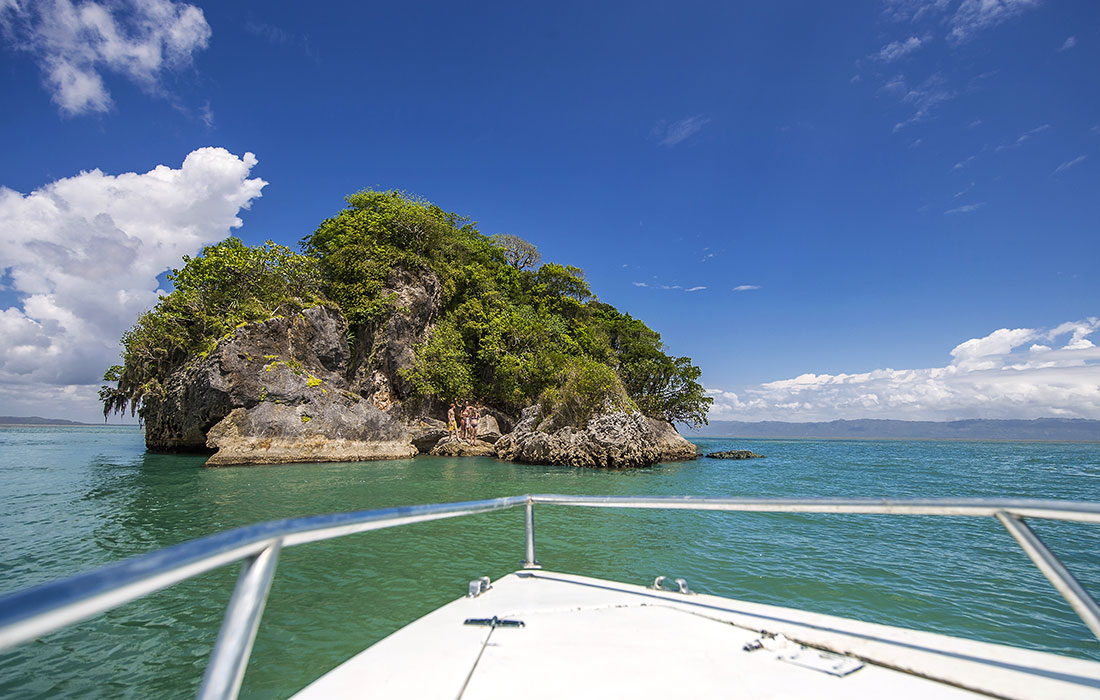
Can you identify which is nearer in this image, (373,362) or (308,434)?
(308,434)

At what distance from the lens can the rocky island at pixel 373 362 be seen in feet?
72.0

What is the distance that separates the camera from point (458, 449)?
27.7 metres

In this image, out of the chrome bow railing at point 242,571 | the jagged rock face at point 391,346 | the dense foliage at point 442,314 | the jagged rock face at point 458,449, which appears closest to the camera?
the chrome bow railing at point 242,571

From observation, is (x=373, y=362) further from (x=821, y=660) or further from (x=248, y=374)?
(x=821, y=660)

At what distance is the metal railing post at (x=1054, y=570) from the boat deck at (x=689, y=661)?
0.24m

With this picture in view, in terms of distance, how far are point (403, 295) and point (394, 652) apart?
29.4m

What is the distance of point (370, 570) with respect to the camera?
20.7 ft

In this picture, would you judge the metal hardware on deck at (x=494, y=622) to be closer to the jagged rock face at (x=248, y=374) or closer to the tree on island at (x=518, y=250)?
the jagged rock face at (x=248, y=374)

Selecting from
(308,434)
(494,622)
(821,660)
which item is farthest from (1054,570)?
(308,434)

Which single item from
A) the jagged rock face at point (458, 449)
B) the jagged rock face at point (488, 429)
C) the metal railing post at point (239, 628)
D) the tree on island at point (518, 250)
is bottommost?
the jagged rock face at point (458, 449)

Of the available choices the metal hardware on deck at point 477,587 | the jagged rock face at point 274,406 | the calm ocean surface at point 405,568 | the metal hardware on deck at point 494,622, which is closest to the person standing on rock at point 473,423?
the jagged rock face at point 274,406

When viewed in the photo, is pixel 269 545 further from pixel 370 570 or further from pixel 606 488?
pixel 606 488

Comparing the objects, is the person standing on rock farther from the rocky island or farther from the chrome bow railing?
the chrome bow railing

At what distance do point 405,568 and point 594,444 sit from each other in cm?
1695
